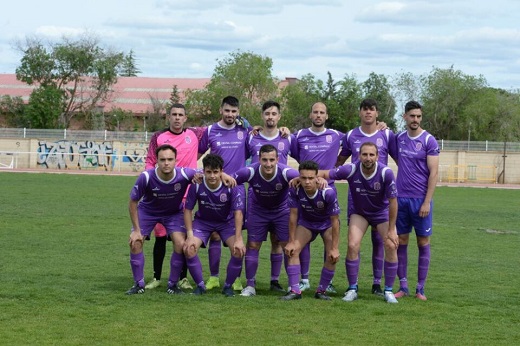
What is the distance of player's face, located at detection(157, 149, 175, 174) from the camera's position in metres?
9.48

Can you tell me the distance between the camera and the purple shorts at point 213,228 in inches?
390

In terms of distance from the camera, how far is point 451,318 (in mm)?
8562

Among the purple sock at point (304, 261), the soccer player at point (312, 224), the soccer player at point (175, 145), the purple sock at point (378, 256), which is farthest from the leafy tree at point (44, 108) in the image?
the soccer player at point (312, 224)

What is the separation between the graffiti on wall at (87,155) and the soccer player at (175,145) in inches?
1473

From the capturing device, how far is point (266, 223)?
32.5 ft

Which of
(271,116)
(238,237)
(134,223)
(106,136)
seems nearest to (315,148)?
(271,116)

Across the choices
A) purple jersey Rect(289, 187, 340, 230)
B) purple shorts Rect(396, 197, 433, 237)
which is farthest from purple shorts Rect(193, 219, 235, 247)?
purple shorts Rect(396, 197, 433, 237)

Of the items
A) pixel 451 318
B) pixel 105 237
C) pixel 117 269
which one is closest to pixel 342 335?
pixel 451 318

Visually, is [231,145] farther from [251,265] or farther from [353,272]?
[353,272]

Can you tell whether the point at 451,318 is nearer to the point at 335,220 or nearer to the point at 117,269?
the point at 335,220

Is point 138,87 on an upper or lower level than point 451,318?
upper

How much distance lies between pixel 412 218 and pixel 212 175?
2235 mm

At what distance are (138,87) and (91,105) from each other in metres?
12.2

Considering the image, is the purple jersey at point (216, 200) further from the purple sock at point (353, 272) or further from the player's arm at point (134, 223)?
the purple sock at point (353, 272)
